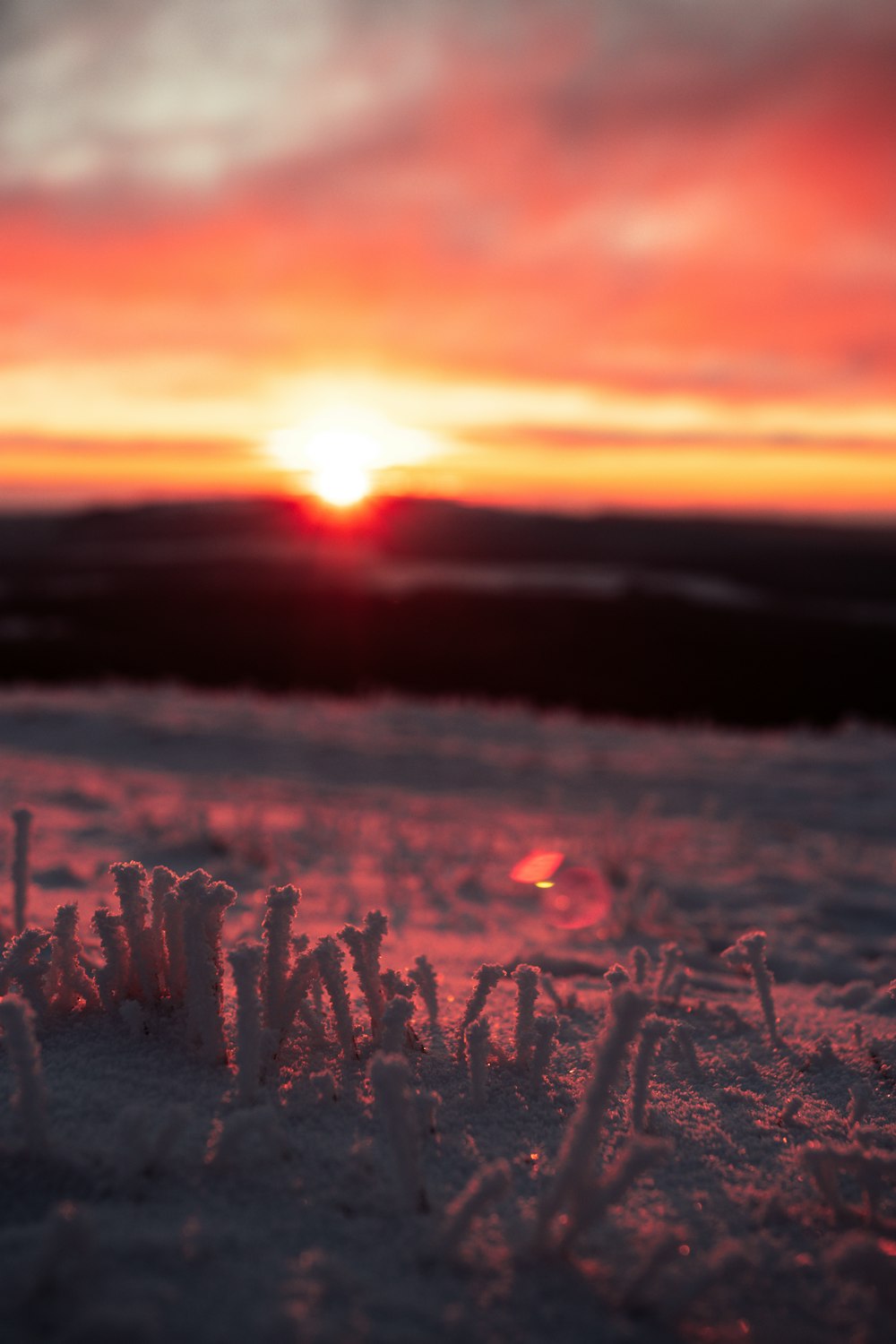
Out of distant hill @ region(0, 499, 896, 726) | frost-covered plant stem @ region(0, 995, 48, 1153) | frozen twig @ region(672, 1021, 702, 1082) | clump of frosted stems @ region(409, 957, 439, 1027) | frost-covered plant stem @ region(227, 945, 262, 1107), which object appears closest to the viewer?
frost-covered plant stem @ region(0, 995, 48, 1153)

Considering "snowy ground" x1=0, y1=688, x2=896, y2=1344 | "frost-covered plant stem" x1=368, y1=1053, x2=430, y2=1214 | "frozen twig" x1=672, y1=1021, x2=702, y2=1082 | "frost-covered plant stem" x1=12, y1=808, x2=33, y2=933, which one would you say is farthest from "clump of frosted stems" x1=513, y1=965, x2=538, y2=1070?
"frost-covered plant stem" x1=12, y1=808, x2=33, y2=933

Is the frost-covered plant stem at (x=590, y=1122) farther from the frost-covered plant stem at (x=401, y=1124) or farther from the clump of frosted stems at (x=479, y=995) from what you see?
the clump of frosted stems at (x=479, y=995)

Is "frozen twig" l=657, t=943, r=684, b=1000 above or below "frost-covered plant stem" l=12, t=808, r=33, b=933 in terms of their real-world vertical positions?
below

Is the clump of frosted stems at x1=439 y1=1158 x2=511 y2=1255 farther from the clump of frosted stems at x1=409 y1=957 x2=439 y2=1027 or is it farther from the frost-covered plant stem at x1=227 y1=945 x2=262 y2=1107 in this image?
the clump of frosted stems at x1=409 y1=957 x2=439 y2=1027

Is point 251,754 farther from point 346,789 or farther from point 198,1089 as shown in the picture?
point 198,1089

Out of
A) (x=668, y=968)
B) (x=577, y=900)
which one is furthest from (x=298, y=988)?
(x=577, y=900)

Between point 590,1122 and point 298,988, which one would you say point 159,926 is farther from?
point 590,1122

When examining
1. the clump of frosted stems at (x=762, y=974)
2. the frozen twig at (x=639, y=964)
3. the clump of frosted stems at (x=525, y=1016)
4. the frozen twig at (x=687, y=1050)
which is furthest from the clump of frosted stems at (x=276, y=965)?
the clump of frosted stems at (x=762, y=974)
